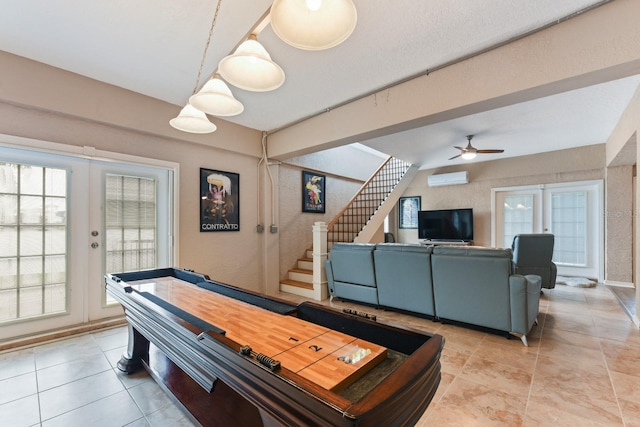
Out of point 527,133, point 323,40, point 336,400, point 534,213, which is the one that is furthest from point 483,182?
point 336,400

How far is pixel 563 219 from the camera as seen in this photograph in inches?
237

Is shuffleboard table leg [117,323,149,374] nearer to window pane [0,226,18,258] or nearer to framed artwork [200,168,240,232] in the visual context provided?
window pane [0,226,18,258]

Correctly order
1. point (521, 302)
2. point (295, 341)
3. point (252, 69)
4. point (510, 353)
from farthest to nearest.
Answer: point (521, 302), point (510, 353), point (252, 69), point (295, 341)

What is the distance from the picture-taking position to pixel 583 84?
222cm

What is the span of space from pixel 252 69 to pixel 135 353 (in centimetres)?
239

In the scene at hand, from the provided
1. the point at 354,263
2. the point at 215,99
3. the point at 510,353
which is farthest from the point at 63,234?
the point at 510,353

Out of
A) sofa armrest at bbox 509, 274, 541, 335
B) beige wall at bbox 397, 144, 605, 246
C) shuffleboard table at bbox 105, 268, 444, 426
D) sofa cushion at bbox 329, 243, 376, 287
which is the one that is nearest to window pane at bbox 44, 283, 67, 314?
shuffleboard table at bbox 105, 268, 444, 426

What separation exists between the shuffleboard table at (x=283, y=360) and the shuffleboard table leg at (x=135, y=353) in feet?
0.83

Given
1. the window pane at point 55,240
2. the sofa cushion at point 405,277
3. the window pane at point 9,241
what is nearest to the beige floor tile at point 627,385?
the sofa cushion at point 405,277

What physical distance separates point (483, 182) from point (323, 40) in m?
7.02

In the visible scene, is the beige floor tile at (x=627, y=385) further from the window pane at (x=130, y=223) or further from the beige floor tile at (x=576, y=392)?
the window pane at (x=130, y=223)

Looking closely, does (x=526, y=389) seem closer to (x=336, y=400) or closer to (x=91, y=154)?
(x=336, y=400)

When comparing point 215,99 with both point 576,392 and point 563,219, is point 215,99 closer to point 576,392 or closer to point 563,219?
point 576,392

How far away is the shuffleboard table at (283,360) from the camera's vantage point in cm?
77
